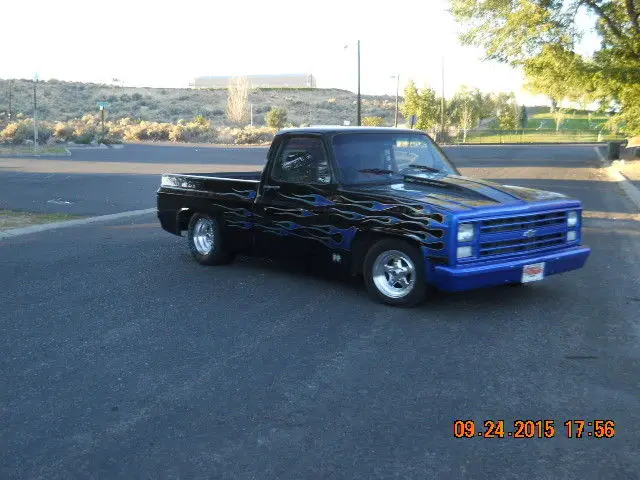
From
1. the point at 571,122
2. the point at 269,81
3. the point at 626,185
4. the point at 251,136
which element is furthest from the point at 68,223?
the point at 269,81

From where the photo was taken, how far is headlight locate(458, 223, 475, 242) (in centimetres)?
645

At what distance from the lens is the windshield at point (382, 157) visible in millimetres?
7648

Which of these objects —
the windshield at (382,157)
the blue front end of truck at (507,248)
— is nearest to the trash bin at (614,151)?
the windshield at (382,157)

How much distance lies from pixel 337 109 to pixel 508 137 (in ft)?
124

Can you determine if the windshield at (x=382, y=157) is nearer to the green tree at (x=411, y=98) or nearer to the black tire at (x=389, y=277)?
the black tire at (x=389, y=277)

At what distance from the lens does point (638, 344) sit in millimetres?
5812

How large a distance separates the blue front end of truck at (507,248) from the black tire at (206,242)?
3.17m

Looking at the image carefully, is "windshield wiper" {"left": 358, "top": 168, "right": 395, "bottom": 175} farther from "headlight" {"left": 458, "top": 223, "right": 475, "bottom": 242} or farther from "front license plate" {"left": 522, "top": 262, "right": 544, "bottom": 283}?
"front license plate" {"left": 522, "top": 262, "right": 544, "bottom": 283}

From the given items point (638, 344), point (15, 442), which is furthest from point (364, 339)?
point (15, 442)

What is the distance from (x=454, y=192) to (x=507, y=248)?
0.76 metres

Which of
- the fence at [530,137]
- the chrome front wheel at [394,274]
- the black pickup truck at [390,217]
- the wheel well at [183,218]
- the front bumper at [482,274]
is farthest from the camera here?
the fence at [530,137]

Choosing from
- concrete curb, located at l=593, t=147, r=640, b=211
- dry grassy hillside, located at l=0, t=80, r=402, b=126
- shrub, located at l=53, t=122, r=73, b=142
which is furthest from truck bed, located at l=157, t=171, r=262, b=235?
dry grassy hillside, located at l=0, t=80, r=402, b=126
